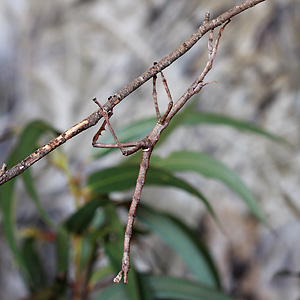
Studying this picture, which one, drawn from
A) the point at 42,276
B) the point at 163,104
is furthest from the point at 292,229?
the point at 42,276

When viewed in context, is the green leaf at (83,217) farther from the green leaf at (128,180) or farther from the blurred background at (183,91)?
the blurred background at (183,91)

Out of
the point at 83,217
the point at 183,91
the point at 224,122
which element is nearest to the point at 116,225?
the point at 83,217

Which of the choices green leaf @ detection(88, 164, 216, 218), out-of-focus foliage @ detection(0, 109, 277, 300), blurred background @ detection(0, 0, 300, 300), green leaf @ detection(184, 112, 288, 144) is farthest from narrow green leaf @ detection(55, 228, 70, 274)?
blurred background @ detection(0, 0, 300, 300)

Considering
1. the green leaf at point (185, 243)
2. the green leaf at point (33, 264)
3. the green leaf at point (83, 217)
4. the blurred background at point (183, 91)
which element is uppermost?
the blurred background at point (183, 91)

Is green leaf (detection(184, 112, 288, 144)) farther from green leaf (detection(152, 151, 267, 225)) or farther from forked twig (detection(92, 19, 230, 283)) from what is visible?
forked twig (detection(92, 19, 230, 283))

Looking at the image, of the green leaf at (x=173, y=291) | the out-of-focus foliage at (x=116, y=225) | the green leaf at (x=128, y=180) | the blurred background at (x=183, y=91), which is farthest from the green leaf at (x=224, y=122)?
the blurred background at (x=183, y=91)

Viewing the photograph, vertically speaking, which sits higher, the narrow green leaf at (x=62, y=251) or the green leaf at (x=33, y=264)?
the green leaf at (x=33, y=264)

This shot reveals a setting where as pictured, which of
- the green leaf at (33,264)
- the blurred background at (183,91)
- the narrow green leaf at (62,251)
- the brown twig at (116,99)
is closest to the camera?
the brown twig at (116,99)
